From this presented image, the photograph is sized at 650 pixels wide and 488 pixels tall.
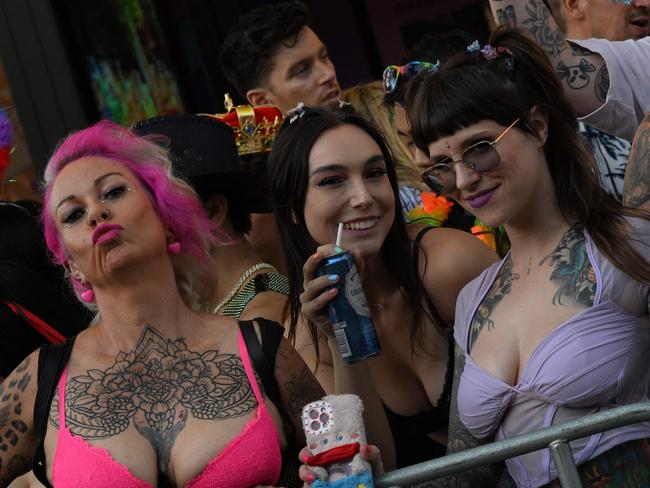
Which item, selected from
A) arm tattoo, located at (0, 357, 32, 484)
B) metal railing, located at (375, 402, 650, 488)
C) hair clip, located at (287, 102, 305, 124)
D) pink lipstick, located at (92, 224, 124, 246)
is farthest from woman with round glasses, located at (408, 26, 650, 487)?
arm tattoo, located at (0, 357, 32, 484)

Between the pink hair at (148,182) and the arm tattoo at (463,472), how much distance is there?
34.8 inches

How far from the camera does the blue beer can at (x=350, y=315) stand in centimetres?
278

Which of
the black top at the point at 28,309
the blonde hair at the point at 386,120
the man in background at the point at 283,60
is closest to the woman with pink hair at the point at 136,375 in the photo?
the black top at the point at 28,309

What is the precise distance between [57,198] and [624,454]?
1.70 metres

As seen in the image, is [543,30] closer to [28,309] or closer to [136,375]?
[136,375]

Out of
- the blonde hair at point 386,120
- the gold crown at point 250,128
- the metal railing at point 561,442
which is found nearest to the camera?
the metal railing at point 561,442

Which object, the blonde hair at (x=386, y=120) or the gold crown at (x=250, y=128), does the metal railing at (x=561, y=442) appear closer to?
the gold crown at (x=250, y=128)

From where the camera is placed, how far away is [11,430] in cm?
300

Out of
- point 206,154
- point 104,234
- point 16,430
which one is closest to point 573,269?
point 104,234

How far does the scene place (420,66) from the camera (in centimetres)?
320

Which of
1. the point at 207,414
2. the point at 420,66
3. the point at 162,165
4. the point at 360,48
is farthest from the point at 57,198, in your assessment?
the point at 360,48

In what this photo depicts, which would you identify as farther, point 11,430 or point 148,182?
point 148,182

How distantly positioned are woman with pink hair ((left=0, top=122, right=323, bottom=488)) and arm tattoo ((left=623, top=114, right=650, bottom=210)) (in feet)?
3.28

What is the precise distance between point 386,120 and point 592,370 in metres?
2.65
